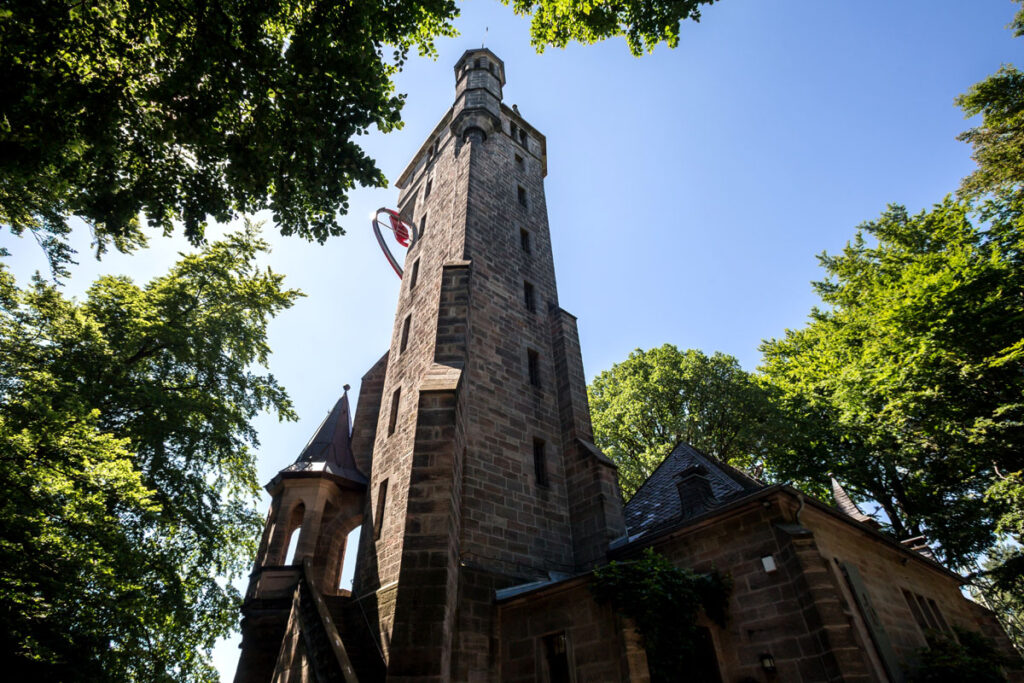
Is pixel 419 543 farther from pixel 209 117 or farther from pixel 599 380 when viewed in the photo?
pixel 599 380

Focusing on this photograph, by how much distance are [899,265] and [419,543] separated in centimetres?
1930

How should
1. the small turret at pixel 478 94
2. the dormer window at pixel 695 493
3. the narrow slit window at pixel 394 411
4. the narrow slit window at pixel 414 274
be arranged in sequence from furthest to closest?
the small turret at pixel 478 94 → the narrow slit window at pixel 414 274 → the narrow slit window at pixel 394 411 → the dormer window at pixel 695 493

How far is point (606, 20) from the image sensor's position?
849 centimetres

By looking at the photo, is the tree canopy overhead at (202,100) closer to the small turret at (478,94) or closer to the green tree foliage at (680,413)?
the small turret at (478,94)

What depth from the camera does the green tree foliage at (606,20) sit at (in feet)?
25.9

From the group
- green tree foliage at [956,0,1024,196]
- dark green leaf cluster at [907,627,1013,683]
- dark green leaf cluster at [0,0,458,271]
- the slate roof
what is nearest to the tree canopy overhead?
dark green leaf cluster at [0,0,458,271]

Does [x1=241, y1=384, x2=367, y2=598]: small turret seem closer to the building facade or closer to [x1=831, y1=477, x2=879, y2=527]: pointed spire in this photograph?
the building facade

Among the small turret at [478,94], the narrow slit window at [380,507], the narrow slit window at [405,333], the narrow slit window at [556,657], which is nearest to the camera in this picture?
the narrow slit window at [556,657]

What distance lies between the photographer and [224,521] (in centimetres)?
1419

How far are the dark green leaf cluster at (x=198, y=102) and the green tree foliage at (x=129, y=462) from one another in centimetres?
470

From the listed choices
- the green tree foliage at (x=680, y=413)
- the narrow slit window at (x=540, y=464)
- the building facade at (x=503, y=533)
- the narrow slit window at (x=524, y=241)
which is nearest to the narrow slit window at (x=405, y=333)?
the building facade at (x=503, y=533)

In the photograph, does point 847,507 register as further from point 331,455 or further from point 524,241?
point 331,455

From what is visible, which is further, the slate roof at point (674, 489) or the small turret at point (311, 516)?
the small turret at point (311, 516)

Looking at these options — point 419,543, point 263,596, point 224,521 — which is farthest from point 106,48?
point 224,521
